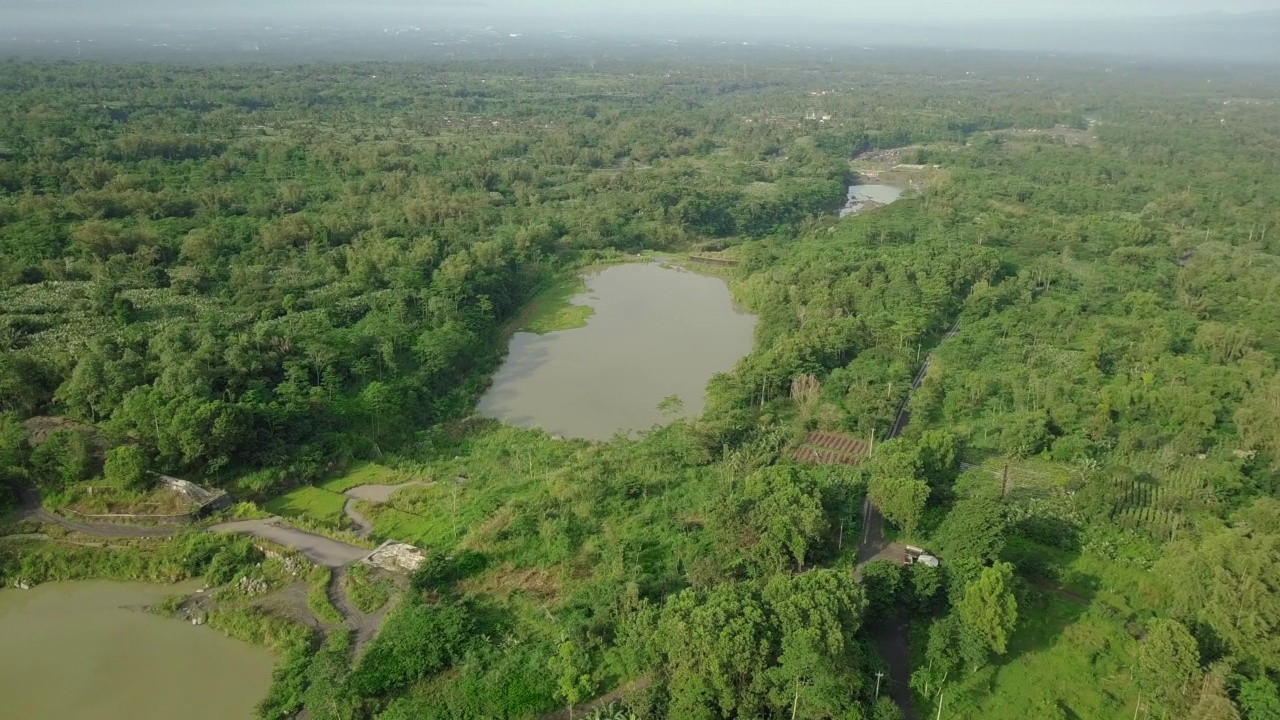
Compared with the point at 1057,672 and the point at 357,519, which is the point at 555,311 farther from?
the point at 1057,672

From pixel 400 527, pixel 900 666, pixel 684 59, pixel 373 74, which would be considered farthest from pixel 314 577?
pixel 684 59

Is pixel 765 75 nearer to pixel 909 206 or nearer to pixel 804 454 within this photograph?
pixel 909 206

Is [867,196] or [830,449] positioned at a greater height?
[867,196]

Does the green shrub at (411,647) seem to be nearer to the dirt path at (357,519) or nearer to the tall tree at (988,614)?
the dirt path at (357,519)

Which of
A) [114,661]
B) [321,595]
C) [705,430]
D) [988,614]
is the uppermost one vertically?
[988,614]

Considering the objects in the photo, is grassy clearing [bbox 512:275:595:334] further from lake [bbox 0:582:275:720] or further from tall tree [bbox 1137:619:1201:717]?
tall tree [bbox 1137:619:1201:717]

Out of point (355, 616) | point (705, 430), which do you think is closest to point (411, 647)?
point (355, 616)

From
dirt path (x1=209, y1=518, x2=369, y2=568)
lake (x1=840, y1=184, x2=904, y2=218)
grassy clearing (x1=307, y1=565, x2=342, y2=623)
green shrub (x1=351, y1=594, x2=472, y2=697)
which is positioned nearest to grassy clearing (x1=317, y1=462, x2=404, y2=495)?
dirt path (x1=209, y1=518, x2=369, y2=568)
